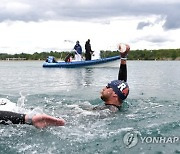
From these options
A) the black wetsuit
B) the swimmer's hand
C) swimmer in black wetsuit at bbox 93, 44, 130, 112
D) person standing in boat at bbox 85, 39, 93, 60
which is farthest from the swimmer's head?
person standing in boat at bbox 85, 39, 93, 60

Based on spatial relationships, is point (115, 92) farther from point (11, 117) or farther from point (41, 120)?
point (11, 117)

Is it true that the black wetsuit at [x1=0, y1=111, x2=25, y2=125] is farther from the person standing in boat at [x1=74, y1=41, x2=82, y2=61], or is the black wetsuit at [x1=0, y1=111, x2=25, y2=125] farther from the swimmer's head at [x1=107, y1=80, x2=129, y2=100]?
the person standing in boat at [x1=74, y1=41, x2=82, y2=61]

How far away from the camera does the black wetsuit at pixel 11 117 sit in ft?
21.5

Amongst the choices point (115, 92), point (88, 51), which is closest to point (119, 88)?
point (115, 92)

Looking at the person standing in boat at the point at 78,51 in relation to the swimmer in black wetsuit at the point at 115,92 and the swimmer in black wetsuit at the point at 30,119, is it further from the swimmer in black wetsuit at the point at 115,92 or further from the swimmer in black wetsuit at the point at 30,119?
the swimmer in black wetsuit at the point at 30,119

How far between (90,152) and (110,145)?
463 mm

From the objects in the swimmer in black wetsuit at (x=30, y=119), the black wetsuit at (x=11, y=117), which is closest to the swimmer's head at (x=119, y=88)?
the swimmer in black wetsuit at (x=30, y=119)

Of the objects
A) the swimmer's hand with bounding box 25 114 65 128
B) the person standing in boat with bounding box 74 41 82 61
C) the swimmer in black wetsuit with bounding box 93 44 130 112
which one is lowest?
the swimmer's hand with bounding box 25 114 65 128

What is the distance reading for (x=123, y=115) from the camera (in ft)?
27.9

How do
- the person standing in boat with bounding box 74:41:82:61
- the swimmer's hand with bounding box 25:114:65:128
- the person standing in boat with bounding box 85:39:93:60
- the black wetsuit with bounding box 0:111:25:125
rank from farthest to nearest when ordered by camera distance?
the person standing in boat with bounding box 74:41:82:61
the person standing in boat with bounding box 85:39:93:60
the black wetsuit with bounding box 0:111:25:125
the swimmer's hand with bounding box 25:114:65:128

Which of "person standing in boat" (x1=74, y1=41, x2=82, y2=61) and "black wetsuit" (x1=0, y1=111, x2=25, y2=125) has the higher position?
"person standing in boat" (x1=74, y1=41, x2=82, y2=61)

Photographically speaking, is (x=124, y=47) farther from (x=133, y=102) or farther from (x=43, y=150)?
(x=43, y=150)

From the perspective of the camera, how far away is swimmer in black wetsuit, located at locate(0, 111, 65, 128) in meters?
6.44

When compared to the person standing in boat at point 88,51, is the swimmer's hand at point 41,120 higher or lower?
lower
